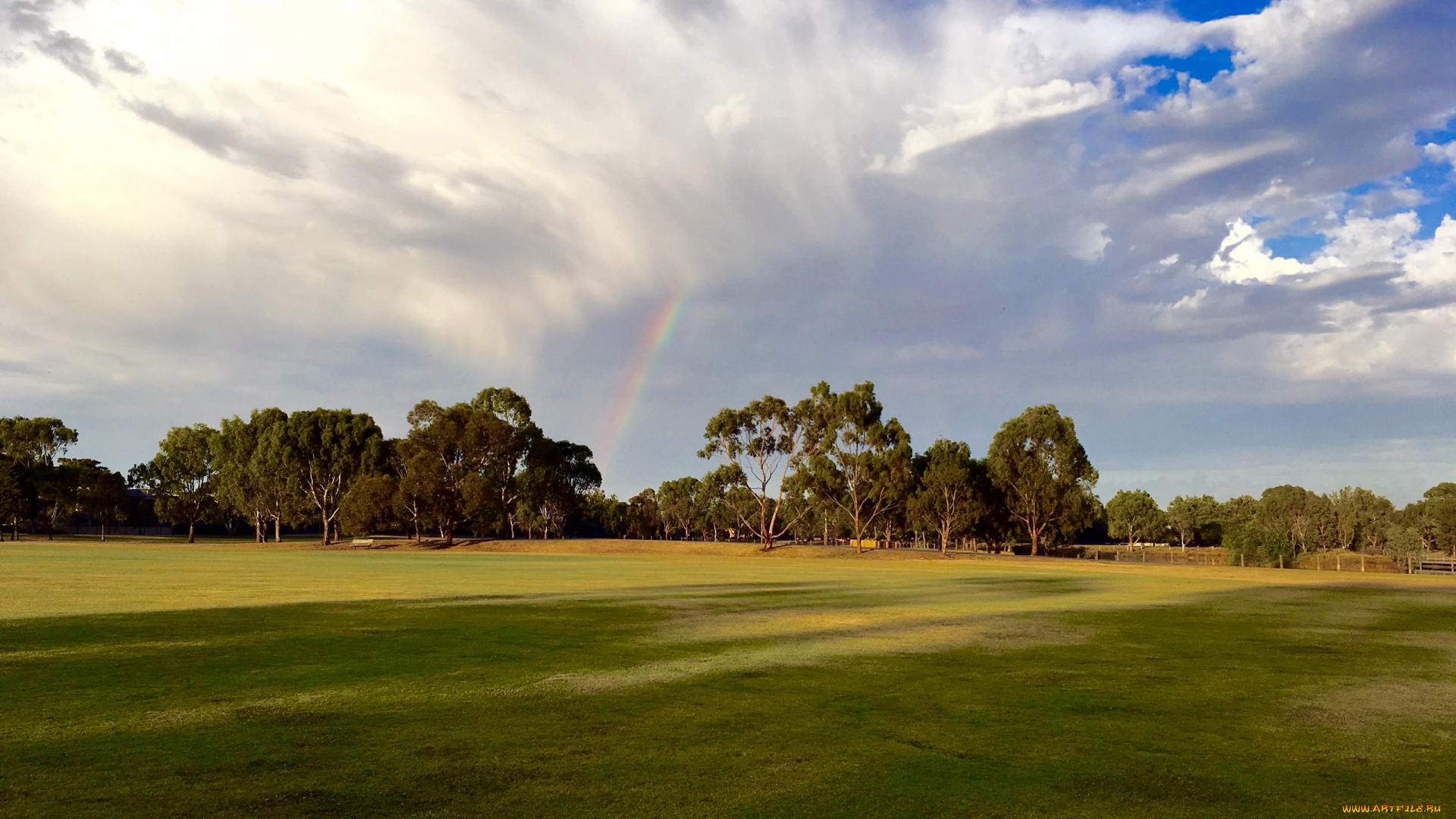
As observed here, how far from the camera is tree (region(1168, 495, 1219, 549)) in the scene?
18025cm

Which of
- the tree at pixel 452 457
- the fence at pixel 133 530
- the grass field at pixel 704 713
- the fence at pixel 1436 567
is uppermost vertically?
the tree at pixel 452 457

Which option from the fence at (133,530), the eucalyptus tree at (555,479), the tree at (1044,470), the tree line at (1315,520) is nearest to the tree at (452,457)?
the eucalyptus tree at (555,479)

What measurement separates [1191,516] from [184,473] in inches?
7453

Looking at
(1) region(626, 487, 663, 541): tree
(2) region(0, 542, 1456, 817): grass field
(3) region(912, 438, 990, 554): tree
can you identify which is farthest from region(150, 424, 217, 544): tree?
(2) region(0, 542, 1456, 817): grass field

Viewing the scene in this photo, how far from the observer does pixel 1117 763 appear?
771 centimetres

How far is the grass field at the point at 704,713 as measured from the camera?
668cm

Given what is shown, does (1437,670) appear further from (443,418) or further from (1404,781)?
(443,418)

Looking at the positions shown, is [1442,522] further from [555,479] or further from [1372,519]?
[555,479]

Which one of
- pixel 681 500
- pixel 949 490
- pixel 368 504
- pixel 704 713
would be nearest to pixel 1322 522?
pixel 949 490

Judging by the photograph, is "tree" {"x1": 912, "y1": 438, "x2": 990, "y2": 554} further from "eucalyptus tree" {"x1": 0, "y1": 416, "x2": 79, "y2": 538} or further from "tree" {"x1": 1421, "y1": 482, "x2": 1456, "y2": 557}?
"eucalyptus tree" {"x1": 0, "y1": 416, "x2": 79, "y2": 538}

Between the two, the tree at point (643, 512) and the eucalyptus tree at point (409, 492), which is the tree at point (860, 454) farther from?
the tree at point (643, 512)

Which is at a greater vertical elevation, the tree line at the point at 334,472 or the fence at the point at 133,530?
the tree line at the point at 334,472

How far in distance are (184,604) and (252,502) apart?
334 ft

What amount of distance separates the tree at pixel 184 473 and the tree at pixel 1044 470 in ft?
375
